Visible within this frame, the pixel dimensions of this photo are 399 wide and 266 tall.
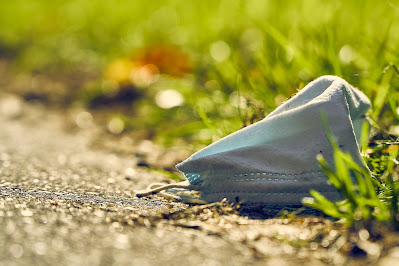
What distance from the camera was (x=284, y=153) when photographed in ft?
4.91

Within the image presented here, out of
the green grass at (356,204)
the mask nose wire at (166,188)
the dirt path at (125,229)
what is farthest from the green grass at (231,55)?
the mask nose wire at (166,188)

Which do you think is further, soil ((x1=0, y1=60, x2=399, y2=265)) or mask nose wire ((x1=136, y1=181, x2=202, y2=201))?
mask nose wire ((x1=136, y1=181, x2=202, y2=201))

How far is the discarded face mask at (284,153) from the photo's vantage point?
1.46 metres

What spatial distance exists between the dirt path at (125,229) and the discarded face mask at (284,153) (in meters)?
0.11

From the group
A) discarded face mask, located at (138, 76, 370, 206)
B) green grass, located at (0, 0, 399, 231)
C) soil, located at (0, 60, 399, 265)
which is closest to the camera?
soil, located at (0, 60, 399, 265)

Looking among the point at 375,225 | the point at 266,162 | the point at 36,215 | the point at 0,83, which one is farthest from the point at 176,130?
the point at 0,83

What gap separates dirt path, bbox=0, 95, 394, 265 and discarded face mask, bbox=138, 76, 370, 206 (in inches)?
4.3

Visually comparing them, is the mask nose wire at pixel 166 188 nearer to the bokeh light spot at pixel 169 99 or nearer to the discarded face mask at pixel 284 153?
the discarded face mask at pixel 284 153

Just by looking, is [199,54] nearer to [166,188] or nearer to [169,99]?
[169,99]

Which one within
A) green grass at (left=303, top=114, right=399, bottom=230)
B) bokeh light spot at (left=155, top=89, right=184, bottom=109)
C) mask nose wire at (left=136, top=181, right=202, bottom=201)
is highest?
bokeh light spot at (left=155, top=89, right=184, bottom=109)

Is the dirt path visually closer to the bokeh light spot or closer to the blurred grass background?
the blurred grass background

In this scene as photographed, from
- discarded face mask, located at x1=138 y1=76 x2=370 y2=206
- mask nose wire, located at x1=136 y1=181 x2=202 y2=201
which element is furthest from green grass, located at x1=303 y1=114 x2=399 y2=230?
mask nose wire, located at x1=136 y1=181 x2=202 y2=201

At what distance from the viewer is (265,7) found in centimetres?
374

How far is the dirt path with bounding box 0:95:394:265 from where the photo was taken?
113 cm
